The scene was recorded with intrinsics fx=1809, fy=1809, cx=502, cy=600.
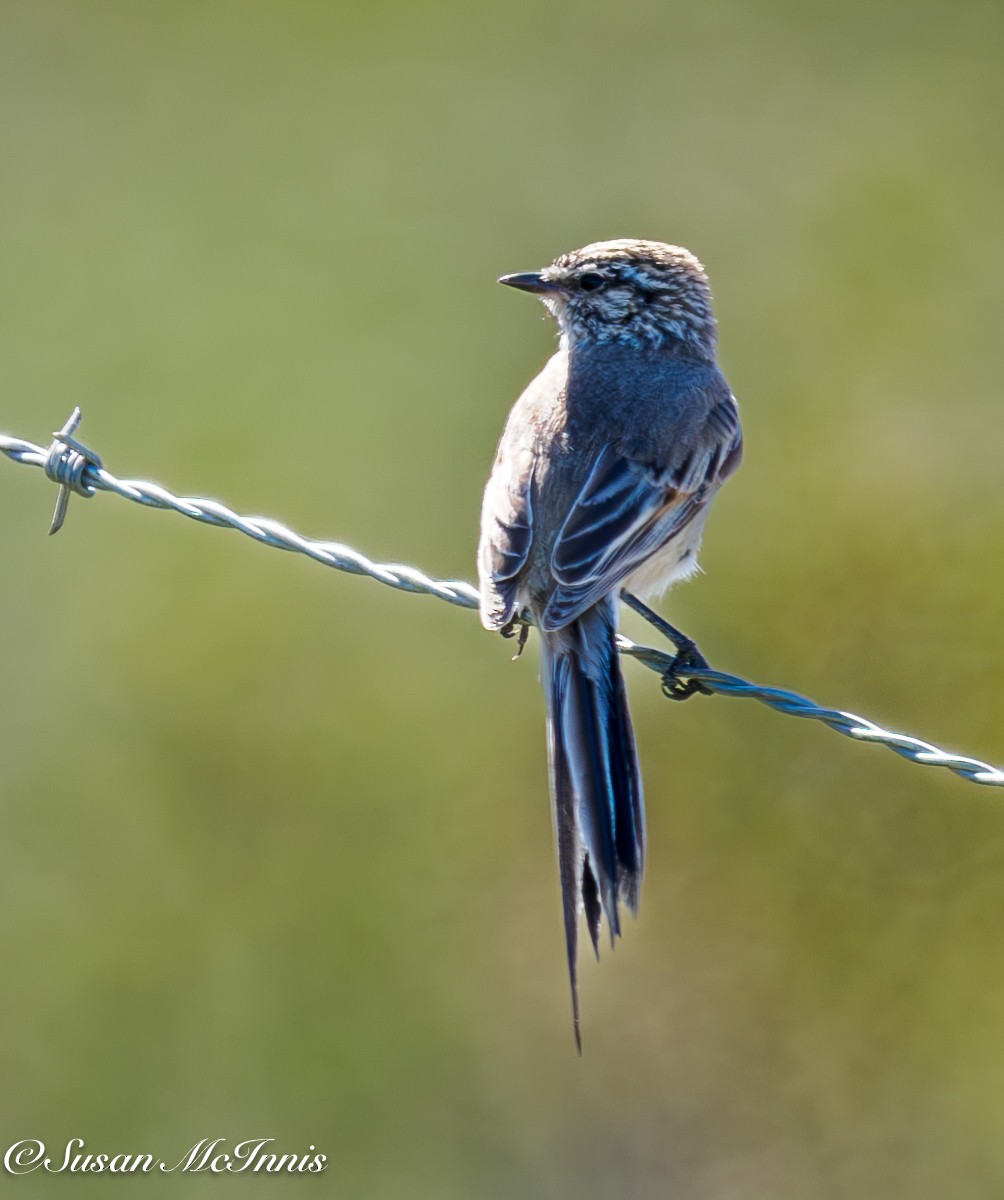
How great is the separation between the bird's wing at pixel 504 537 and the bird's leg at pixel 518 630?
58 mm

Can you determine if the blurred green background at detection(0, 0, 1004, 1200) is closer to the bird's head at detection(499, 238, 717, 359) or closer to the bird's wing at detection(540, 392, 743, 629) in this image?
the bird's wing at detection(540, 392, 743, 629)

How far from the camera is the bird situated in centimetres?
530

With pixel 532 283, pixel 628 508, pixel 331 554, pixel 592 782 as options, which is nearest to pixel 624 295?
pixel 532 283

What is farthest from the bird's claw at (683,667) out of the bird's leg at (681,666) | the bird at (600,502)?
the bird at (600,502)

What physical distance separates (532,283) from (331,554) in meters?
2.43

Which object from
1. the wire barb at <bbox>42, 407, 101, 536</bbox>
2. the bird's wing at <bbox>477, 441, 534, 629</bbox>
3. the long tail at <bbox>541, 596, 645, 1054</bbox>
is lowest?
the long tail at <bbox>541, 596, 645, 1054</bbox>

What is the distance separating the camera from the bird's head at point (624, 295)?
283 inches

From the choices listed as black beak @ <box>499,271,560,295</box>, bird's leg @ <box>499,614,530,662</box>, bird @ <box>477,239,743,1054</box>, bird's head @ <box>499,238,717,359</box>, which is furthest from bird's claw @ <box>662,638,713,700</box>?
black beak @ <box>499,271,560,295</box>

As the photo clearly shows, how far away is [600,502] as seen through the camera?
611 centimetres

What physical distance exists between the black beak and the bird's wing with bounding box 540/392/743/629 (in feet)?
3.06

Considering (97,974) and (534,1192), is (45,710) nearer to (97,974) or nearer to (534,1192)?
(97,974)

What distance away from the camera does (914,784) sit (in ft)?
26.4

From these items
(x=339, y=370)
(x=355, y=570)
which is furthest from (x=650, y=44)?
(x=355, y=570)

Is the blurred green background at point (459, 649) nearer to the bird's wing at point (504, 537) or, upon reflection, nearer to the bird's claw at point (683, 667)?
the bird's claw at point (683, 667)
